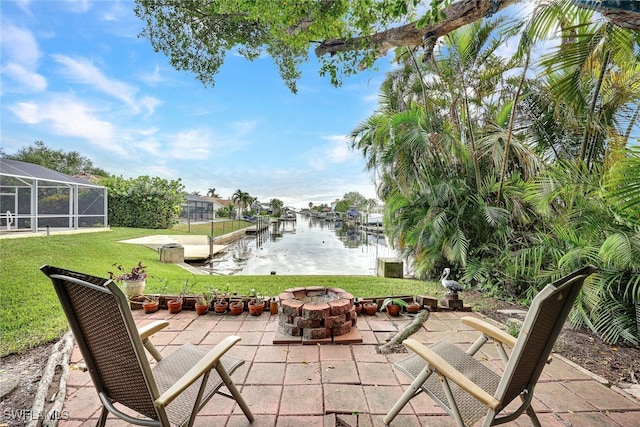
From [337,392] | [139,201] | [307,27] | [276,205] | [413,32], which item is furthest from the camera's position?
[276,205]

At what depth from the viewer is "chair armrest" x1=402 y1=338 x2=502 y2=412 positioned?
1215 mm

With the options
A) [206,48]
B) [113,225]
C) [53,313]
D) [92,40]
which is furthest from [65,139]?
[53,313]

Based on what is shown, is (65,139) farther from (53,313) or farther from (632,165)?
(632,165)

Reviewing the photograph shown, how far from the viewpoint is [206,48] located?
4.97m

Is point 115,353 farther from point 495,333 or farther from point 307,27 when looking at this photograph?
point 307,27

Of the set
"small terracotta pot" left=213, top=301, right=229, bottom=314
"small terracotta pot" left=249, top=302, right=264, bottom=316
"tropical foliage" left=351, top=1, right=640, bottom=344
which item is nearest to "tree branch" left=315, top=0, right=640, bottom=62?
"tropical foliage" left=351, top=1, right=640, bottom=344

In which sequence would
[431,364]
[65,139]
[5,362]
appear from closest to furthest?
[431,364]
[5,362]
[65,139]

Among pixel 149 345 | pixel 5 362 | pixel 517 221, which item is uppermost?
pixel 517 221

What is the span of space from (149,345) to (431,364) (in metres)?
1.61

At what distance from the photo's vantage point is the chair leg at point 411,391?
4.92ft

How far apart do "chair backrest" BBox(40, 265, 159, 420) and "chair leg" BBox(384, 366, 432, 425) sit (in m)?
1.20

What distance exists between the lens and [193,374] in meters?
1.27

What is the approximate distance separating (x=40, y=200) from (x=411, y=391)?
13468 mm

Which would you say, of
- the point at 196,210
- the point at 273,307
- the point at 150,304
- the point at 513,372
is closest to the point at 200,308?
the point at 150,304
